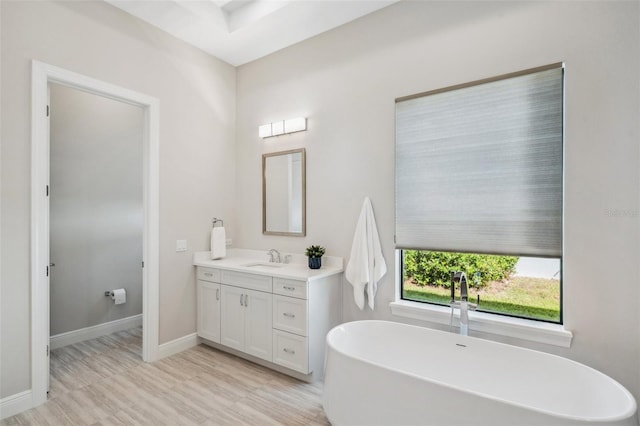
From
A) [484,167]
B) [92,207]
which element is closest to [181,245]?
[92,207]

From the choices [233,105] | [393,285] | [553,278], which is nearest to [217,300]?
[393,285]

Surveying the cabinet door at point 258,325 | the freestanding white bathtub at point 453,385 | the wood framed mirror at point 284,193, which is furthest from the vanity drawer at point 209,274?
the freestanding white bathtub at point 453,385

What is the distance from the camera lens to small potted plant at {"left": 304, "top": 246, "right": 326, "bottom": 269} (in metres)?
2.97

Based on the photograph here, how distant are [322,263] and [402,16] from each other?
2222 mm

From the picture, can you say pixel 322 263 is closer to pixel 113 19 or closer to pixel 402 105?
pixel 402 105

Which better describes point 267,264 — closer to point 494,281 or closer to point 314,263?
point 314,263

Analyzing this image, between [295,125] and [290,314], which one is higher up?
[295,125]

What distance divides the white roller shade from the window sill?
0.47m

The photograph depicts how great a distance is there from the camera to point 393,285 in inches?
108

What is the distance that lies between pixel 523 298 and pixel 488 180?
0.92 m

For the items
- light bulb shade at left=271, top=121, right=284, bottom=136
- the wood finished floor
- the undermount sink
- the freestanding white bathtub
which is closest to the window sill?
the freestanding white bathtub

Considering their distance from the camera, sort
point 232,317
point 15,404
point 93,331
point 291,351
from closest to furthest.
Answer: point 15,404 < point 291,351 < point 232,317 < point 93,331

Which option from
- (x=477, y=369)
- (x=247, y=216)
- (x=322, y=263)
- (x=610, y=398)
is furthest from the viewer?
(x=247, y=216)

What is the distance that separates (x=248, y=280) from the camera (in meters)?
3.00
